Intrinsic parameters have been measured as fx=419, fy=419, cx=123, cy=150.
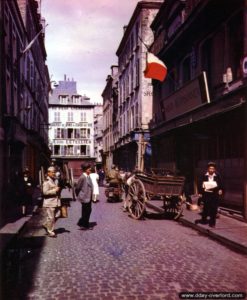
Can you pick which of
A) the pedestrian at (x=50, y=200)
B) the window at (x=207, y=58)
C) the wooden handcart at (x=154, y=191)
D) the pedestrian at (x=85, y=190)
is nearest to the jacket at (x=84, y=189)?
the pedestrian at (x=85, y=190)

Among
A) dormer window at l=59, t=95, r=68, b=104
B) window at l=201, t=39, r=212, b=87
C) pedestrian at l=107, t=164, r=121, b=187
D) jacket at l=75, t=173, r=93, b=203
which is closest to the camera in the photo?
jacket at l=75, t=173, r=93, b=203

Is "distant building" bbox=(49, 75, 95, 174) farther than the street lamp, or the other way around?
"distant building" bbox=(49, 75, 95, 174)

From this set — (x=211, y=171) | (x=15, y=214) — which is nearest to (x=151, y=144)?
(x=15, y=214)

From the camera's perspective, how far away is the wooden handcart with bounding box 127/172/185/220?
38.1 feet

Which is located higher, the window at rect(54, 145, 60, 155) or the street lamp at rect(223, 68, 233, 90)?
the street lamp at rect(223, 68, 233, 90)

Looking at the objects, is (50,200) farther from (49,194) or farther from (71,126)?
(71,126)

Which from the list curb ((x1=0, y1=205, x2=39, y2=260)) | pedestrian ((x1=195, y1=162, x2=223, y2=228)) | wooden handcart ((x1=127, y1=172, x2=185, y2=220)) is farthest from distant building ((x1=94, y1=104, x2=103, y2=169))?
pedestrian ((x1=195, y1=162, x2=223, y2=228))

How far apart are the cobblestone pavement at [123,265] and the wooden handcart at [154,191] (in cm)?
153

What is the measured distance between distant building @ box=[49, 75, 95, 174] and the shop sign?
40.5 m

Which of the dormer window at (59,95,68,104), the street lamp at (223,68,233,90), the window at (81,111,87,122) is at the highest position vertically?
the dormer window at (59,95,68,104)

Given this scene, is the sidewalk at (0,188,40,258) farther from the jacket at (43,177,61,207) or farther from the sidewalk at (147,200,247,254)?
the sidewalk at (147,200,247,254)

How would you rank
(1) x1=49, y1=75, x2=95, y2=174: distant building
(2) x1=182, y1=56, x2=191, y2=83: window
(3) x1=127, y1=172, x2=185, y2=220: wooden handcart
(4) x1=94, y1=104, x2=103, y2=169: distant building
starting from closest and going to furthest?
(3) x1=127, y1=172, x2=185, y2=220: wooden handcart, (2) x1=182, y1=56, x2=191, y2=83: window, (1) x1=49, y1=75, x2=95, y2=174: distant building, (4) x1=94, y1=104, x2=103, y2=169: distant building

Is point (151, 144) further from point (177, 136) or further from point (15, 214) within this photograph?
point (15, 214)

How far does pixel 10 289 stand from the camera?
211 inches
